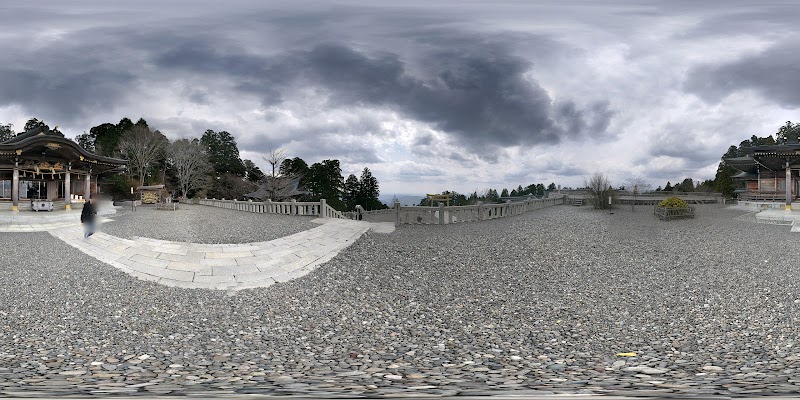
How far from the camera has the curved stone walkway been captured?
6.57m

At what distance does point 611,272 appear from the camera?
7.42 m

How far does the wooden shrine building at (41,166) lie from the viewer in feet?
43.6

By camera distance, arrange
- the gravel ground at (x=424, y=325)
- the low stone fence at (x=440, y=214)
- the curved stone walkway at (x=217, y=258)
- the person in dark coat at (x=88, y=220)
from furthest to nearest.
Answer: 1. the low stone fence at (x=440, y=214)
2. the person in dark coat at (x=88, y=220)
3. the curved stone walkway at (x=217, y=258)
4. the gravel ground at (x=424, y=325)

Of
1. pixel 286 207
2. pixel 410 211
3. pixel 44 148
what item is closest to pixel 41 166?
pixel 44 148

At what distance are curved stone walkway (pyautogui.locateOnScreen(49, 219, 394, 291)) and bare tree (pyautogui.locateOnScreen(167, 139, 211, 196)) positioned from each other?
32.8ft

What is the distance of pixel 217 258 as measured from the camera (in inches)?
285

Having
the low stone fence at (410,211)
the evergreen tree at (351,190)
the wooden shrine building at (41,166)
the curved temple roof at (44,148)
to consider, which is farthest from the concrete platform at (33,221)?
the evergreen tree at (351,190)

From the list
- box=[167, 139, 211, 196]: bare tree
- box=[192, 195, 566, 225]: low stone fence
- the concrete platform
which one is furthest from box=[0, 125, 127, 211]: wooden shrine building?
box=[192, 195, 566, 225]: low stone fence

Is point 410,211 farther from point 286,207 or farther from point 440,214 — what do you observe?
point 286,207

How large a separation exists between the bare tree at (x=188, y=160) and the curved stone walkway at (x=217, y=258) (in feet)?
32.8

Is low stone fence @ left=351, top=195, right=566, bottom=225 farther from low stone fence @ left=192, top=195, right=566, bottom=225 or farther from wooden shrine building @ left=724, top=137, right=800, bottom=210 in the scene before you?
wooden shrine building @ left=724, top=137, right=800, bottom=210

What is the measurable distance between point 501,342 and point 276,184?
16249 mm

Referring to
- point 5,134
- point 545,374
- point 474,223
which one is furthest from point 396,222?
point 5,134

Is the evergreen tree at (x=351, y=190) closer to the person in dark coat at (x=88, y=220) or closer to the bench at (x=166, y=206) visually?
the bench at (x=166, y=206)
